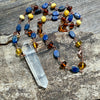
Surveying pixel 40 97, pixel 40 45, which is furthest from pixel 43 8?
pixel 40 97

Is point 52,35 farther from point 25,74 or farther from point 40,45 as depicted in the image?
point 25,74

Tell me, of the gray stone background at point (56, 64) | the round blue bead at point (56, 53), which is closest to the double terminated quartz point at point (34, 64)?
the gray stone background at point (56, 64)

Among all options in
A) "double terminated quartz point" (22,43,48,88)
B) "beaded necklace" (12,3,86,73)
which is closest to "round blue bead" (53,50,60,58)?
"beaded necklace" (12,3,86,73)

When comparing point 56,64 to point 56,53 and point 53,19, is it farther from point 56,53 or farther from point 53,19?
point 53,19

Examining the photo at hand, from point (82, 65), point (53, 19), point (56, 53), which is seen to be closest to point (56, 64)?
point (56, 53)

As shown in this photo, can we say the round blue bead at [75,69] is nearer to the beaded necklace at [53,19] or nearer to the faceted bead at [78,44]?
the beaded necklace at [53,19]
